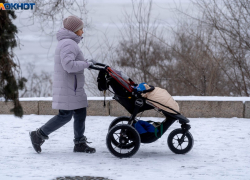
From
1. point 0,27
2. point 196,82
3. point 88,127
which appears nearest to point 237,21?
point 196,82

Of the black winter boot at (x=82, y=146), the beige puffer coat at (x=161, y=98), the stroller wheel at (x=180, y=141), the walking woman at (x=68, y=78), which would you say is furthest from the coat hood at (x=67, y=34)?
the stroller wheel at (x=180, y=141)

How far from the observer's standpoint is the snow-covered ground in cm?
425

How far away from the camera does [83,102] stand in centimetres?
511

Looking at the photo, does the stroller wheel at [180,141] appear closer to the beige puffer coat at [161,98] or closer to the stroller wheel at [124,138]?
the beige puffer coat at [161,98]

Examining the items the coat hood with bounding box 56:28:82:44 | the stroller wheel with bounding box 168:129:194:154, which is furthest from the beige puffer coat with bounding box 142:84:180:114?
the coat hood with bounding box 56:28:82:44

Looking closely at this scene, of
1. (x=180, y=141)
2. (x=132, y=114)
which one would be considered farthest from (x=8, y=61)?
(x=180, y=141)

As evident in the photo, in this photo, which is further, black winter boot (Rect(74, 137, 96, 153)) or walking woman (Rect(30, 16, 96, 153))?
black winter boot (Rect(74, 137, 96, 153))

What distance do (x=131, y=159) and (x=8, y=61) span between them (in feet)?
7.41

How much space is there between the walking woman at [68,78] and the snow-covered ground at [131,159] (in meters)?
0.43

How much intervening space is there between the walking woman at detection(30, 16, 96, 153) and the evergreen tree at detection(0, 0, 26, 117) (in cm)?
160

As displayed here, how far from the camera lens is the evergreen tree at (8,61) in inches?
124

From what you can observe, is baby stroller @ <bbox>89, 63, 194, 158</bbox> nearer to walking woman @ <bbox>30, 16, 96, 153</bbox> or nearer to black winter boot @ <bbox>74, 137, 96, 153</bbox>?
walking woman @ <bbox>30, 16, 96, 153</bbox>

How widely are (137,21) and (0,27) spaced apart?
7.19m

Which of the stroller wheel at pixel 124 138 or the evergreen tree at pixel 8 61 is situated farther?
the stroller wheel at pixel 124 138
